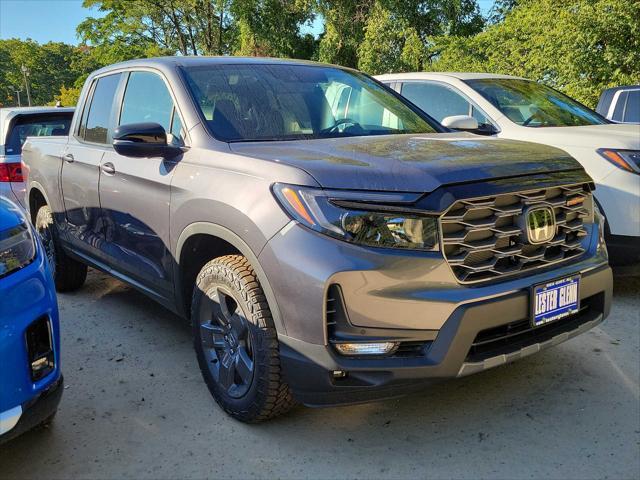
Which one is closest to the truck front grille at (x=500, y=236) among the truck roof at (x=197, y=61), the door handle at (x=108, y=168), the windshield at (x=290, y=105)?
the windshield at (x=290, y=105)

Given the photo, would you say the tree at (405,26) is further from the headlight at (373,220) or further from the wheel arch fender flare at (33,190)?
the headlight at (373,220)

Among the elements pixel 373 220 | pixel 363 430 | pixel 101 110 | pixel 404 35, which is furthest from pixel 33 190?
pixel 404 35

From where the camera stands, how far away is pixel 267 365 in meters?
2.59

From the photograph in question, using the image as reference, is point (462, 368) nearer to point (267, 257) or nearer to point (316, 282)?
point (316, 282)

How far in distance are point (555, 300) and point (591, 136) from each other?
2.50m

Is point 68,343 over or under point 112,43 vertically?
under

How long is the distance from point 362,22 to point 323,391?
73.1 ft

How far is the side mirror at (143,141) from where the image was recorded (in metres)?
3.12

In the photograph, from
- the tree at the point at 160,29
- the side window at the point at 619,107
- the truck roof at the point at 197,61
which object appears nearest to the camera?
the truck roof at the point at 197,61

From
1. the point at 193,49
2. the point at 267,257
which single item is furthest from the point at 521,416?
the point at 193,49

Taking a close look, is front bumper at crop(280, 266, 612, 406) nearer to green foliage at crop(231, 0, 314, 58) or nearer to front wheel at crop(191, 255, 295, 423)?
front wheel at crop(191, 255, 295, 423)

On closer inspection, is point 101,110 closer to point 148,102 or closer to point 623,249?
point 148,102

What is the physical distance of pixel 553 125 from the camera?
5.36m

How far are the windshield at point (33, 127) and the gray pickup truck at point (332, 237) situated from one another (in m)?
3.30
